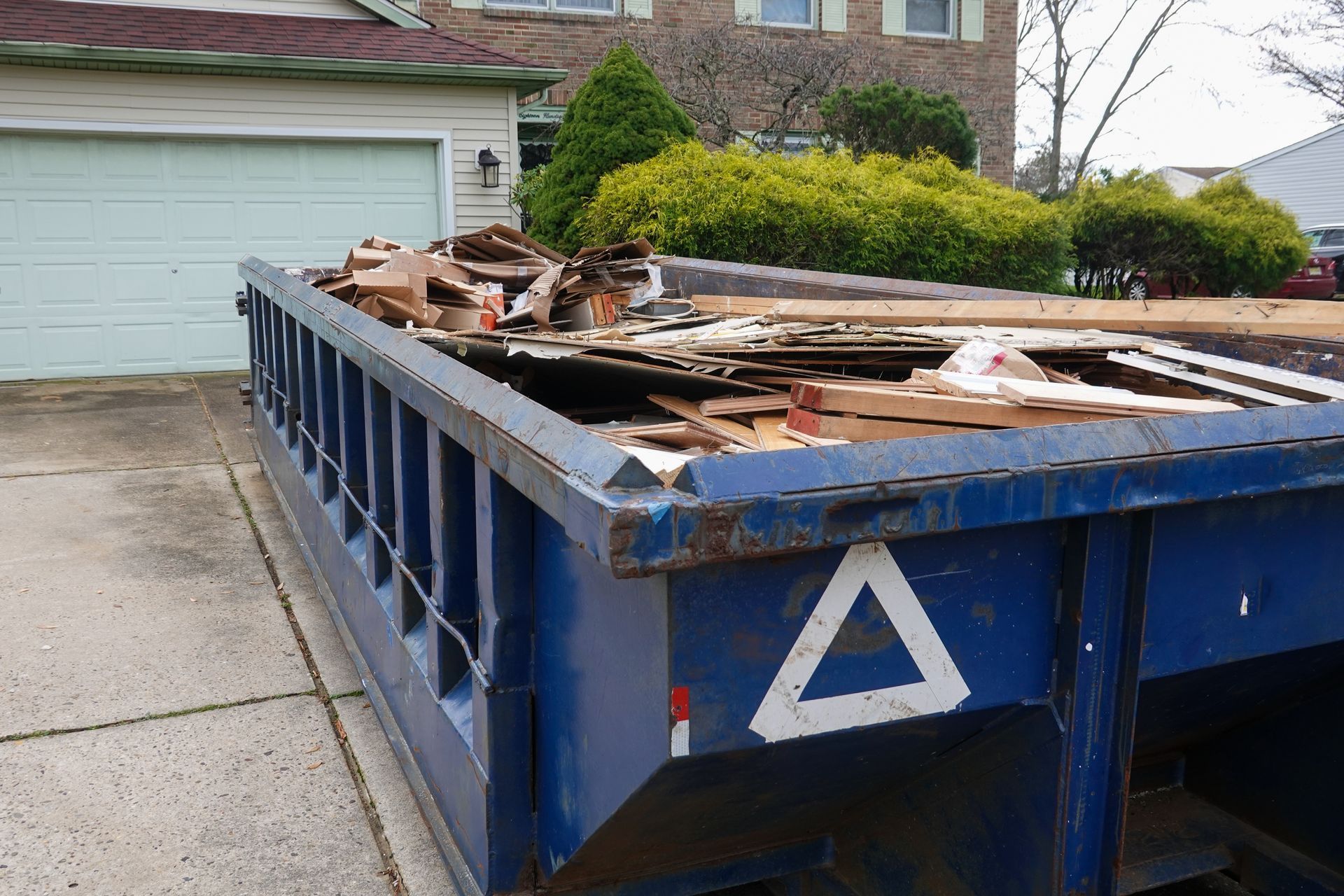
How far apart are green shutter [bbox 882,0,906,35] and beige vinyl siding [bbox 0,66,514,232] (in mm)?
8498

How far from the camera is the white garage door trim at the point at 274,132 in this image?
11.2 m

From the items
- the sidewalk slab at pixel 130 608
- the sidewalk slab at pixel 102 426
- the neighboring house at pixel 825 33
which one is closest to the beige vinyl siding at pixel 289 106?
the neighboring house at pixel 825 33

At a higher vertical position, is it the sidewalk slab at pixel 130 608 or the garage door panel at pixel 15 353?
the garage door panel at pixel 15 353

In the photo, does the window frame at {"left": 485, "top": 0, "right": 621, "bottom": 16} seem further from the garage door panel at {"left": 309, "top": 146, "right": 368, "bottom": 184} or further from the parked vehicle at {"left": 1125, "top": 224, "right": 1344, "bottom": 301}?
the parked vehicle at {"left": 1125, "top": 224, "right": 1344, "bottom": 301}

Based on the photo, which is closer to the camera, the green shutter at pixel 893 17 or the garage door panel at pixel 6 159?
the garage door panel at pixel 6 159

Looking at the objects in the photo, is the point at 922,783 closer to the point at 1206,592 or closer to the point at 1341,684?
the point at 1206,592

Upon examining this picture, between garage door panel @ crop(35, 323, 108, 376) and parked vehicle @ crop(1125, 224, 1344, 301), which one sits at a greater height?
parked vehicle @ crop(1125, 224, 1344, 301)

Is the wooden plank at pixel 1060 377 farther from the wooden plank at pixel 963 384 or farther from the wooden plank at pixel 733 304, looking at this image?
the wooden plank at pixel 733 304

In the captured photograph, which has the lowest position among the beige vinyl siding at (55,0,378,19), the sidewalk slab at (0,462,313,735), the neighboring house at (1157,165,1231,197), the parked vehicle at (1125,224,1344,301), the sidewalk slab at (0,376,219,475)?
the sidewalk slab at (0,462,313,735)

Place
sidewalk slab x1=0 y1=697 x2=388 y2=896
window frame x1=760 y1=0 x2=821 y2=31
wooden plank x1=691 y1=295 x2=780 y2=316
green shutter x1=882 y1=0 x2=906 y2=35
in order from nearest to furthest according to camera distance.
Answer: sidewalk slab x1=0 y1=697 x2=388 y2=896, wooden plank x1=691 y1=295 x2=780 y2=316, window frame x1=760 y1=0 x2=821 y2=31, green shutter x1=882 y1=0 x2=906 y2=35

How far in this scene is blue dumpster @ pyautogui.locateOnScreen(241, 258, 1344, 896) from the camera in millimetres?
1636

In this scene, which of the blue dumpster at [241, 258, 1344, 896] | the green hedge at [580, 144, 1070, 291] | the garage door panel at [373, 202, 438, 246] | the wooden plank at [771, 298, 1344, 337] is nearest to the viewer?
the blue dumpster at [241, 258, 1344, 896]

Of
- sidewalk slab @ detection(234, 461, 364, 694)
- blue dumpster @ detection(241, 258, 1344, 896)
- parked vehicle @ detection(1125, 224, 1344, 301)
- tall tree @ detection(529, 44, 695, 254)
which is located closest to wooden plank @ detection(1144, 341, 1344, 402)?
blue dumpster @ detection(241, 258, 1344, 896)

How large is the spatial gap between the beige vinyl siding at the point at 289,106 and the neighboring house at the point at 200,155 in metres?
0.02
